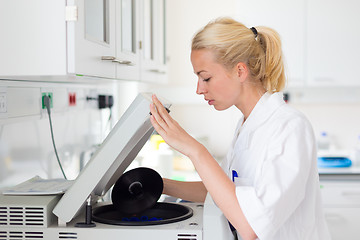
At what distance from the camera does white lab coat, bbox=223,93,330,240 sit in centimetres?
114

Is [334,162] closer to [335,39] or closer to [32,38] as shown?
[335,39]

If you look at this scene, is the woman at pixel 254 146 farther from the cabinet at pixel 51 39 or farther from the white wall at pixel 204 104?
the white wall at pixel 204 104

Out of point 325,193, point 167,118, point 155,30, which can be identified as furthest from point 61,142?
point 325,193

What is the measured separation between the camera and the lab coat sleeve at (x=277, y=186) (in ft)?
3.72

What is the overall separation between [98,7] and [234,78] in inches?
17.0

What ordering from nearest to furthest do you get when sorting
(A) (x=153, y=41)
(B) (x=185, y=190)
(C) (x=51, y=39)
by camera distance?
(C) (x=51, y=39) < (B) (x=185, y=190) < (A) (x=153, y=41)


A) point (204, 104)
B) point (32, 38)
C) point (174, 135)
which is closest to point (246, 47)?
point (174, 135)

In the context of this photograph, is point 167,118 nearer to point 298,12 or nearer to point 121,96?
point 121,96

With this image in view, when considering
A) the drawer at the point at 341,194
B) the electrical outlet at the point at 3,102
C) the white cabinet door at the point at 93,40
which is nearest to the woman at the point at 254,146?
the white cabinet door at the point at 93,40

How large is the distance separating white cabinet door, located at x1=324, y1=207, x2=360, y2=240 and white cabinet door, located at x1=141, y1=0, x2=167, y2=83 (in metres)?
1.42

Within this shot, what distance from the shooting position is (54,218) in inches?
48.3

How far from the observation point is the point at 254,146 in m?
1.36

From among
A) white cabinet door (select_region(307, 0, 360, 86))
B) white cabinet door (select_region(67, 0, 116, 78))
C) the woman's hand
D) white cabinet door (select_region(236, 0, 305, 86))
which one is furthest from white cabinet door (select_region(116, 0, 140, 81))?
white cabinet door (select_region(307, 0, 360, 86))

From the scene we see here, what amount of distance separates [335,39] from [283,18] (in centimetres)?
38
